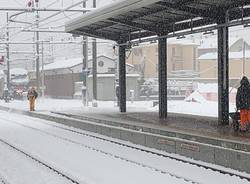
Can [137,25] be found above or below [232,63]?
below

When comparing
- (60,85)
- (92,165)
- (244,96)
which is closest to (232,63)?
(60,85)

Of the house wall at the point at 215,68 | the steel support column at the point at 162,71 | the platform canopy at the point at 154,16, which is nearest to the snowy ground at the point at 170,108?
the steel support column at the point at 162,71

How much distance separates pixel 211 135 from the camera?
14.0m

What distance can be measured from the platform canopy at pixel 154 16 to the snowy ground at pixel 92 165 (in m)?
4.41

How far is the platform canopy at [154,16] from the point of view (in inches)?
621

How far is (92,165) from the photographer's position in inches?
513

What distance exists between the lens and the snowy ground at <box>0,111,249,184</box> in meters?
11.0

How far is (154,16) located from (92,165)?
24.0 feet

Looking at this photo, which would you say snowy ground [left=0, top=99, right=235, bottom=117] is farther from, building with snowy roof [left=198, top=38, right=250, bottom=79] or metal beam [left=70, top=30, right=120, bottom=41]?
building with snowy roof [left=198, top=38, right=250, bottom=79]

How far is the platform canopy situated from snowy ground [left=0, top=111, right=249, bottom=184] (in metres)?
4.41

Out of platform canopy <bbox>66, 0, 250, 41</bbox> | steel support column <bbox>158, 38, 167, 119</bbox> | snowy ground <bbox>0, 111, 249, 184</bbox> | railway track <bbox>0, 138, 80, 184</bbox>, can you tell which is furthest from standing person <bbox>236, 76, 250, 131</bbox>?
steel support column <bbox>158, 38, 167, 119</bbox>

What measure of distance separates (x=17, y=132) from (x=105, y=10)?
7253 mm

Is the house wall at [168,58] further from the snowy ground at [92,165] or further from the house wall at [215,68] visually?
the snowy ground at [92,165]

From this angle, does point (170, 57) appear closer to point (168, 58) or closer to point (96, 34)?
point (168, 58)
